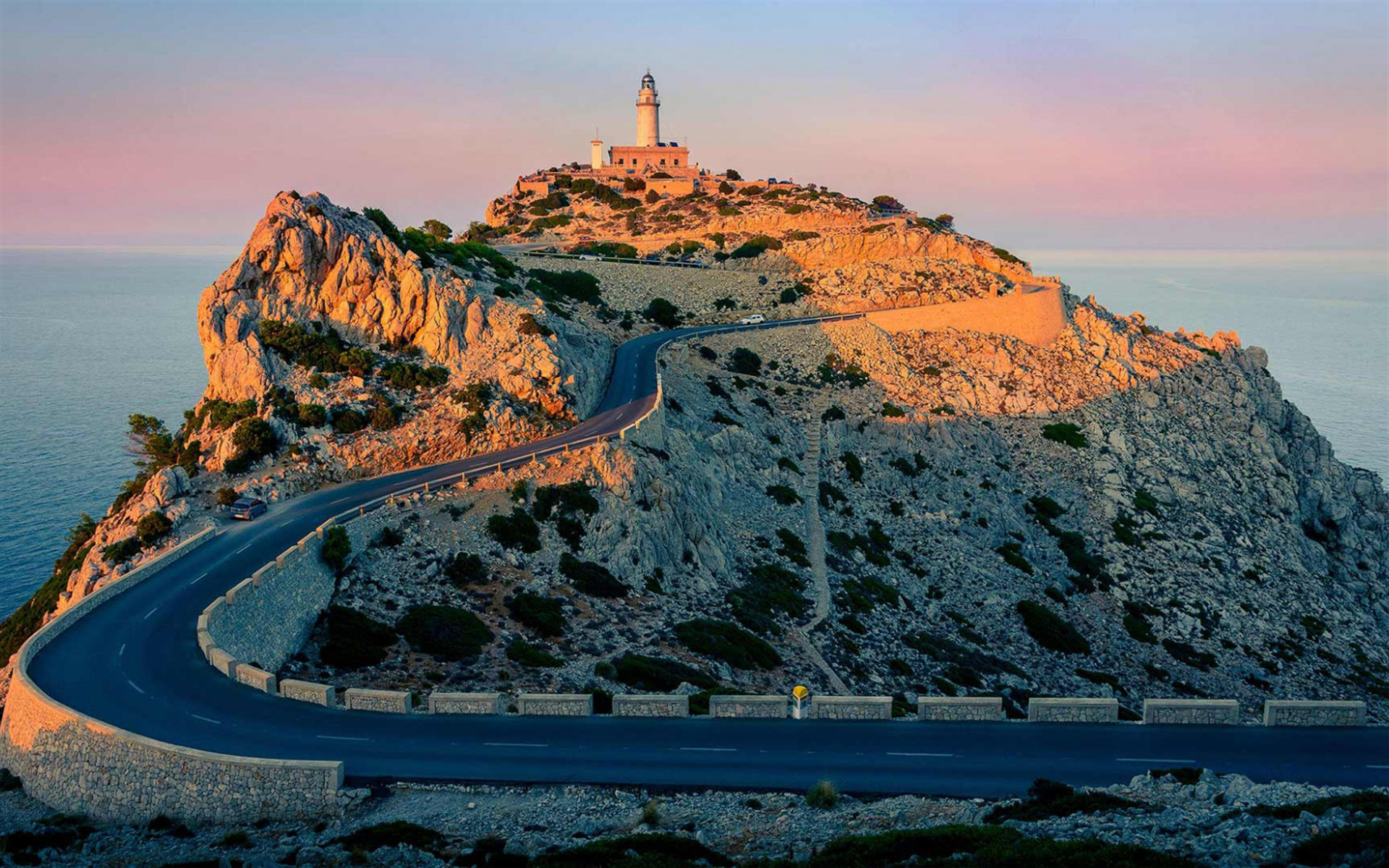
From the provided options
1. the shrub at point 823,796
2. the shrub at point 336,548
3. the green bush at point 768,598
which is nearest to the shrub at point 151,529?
the shrub at point 336,548

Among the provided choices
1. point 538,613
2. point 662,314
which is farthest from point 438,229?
point 538,613

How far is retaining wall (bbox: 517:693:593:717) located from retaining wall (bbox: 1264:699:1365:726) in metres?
20.3

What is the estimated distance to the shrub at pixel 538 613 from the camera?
34.3 meters

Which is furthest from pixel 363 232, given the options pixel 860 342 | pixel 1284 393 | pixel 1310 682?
pixel 1284 393

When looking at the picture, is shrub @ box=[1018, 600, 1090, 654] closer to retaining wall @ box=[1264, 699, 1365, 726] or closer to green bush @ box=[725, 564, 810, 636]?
green bush @ box=[725, 564, 810, 636]

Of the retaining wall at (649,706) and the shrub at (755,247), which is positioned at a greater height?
the shrub at (755,247)

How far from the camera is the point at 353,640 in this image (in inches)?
1260

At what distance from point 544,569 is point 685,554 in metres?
8.28

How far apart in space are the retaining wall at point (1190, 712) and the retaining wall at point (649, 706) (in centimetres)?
1379

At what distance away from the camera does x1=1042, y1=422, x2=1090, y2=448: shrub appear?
6919cm

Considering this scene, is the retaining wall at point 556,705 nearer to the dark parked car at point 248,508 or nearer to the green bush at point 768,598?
the green bush at point 768,598

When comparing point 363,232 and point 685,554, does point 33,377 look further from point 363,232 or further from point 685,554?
point 685,554

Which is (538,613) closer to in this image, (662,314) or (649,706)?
(649,706)

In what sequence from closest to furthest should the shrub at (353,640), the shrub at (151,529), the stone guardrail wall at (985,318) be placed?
1. the shrub at (353,640)
2. the shrub at (151,529)
3. the stone guardrail wall at (985,318)
